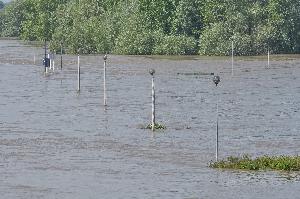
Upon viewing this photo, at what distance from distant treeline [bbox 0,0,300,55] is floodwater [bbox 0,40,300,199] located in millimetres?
13210

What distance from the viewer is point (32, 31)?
13762 centimetres

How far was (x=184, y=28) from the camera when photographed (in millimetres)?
99688

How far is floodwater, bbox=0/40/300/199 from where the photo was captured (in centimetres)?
3052

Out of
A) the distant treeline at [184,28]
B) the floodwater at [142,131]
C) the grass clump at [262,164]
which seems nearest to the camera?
the floodwater at [142,131]

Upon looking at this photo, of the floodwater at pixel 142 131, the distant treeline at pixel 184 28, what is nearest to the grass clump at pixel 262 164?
the floodwater at pixel 142 131

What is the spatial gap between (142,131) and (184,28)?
56922mm

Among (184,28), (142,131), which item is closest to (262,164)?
(142,131)

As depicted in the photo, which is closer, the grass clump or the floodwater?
the floodwater

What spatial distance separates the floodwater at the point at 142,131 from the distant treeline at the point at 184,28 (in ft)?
43.3

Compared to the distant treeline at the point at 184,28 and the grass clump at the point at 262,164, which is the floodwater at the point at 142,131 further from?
the distant treeline at the point at 184,28

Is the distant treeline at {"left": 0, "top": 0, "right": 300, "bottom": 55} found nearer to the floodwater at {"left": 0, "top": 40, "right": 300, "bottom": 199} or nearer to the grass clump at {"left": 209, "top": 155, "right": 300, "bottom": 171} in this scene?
the floodwater at {"left": 0, "top": 40, "right": 300, "bottom": 199}

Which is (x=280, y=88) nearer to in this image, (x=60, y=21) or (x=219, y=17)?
(x=219, y=17)

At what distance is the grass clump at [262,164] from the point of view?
107 feet

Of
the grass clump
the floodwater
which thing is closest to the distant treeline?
the floodwater
